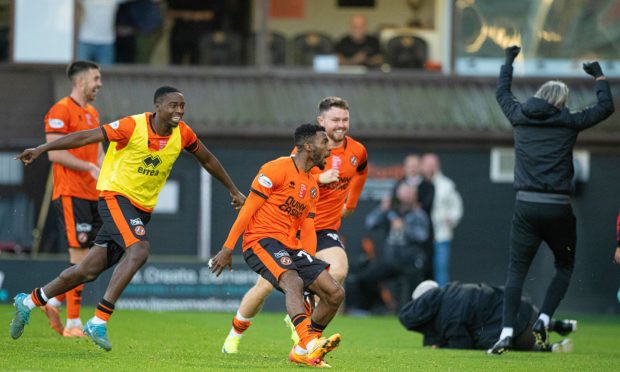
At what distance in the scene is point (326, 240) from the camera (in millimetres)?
11703

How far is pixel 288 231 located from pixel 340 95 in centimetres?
1104

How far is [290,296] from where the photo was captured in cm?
969

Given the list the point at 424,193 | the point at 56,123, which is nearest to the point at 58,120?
the point at 56,123

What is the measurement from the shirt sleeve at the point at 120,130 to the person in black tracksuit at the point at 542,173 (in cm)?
332

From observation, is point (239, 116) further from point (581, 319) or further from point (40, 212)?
point (581, 319)

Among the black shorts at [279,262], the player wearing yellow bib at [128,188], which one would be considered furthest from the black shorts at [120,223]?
the black shorts at [279,262]

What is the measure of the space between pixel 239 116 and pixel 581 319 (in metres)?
6.31

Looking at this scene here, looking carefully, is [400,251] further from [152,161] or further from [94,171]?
[152,161]

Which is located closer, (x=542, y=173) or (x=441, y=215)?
(x=542, y=173)

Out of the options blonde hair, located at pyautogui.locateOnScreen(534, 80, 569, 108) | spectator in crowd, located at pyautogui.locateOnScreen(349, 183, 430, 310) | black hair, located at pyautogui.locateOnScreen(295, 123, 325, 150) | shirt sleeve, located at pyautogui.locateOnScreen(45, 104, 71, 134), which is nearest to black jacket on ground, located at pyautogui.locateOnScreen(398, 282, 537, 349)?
blonde hair, located at pyautogui.locateOnScreen(534, 80, 569, 108)

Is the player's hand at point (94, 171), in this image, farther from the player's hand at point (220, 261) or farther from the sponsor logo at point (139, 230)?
the player's hand at point (220, 261)

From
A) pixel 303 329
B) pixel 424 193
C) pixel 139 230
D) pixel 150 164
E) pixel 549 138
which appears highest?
pixel 549 138

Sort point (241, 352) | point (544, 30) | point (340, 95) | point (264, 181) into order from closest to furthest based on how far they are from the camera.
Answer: point (264, 181) < point (241, 352) < point (340, 95) < point (544, 30)

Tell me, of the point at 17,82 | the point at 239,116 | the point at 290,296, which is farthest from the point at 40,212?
→ the point at 290,296
